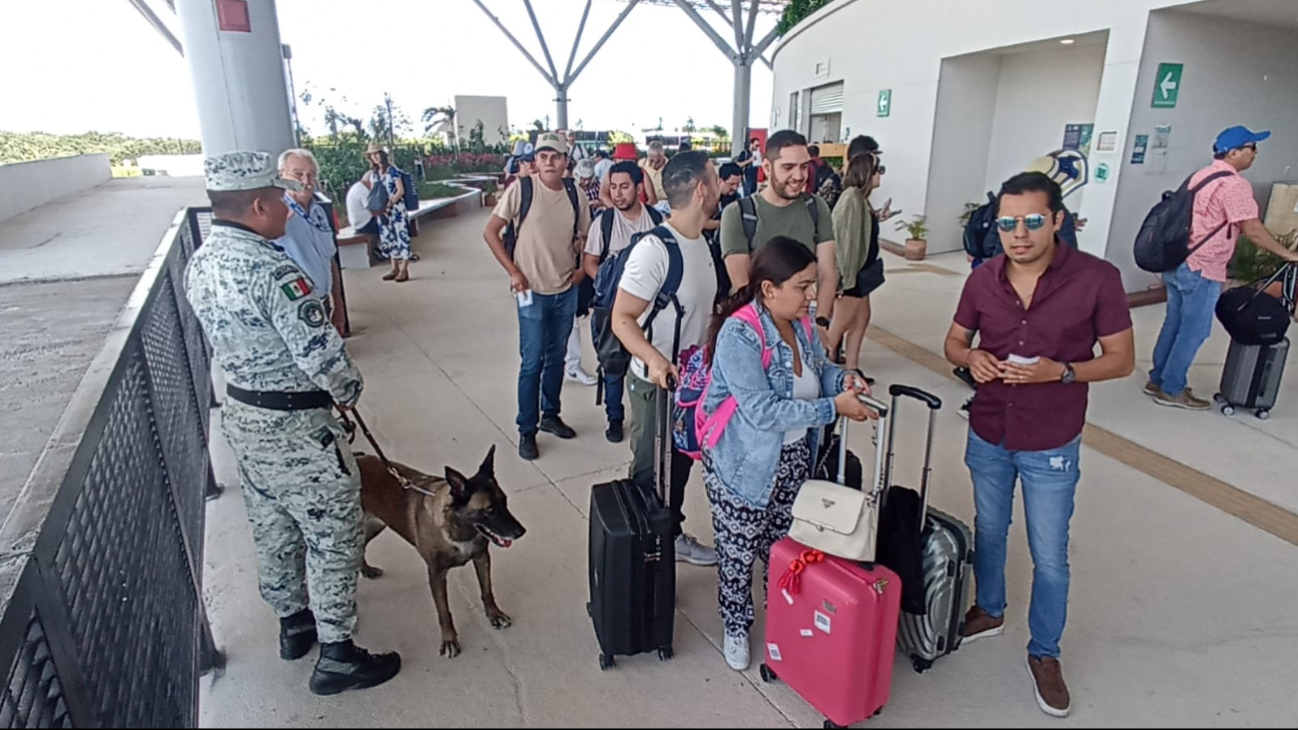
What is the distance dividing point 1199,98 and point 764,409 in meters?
7.93

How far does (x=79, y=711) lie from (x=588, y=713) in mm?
1402

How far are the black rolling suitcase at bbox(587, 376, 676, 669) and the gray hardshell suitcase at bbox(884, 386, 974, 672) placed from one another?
0.79m

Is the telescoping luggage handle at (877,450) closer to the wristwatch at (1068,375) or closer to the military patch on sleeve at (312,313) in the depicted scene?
the wristwatch at (1068,375)

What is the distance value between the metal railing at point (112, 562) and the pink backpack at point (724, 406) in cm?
167

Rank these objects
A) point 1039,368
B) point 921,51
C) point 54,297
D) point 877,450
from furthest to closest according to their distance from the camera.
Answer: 1. point 921,51
2. point 54,297
3. point 877,450
4. point 1039,368

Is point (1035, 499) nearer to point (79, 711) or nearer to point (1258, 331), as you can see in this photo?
point (79, 711)

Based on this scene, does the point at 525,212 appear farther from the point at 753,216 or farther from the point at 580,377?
the point at 580,377

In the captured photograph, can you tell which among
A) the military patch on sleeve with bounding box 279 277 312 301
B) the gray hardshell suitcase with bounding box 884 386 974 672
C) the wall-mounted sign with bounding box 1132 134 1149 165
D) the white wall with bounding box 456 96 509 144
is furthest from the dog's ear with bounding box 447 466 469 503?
the white wall with bounding box 456 96 509 144

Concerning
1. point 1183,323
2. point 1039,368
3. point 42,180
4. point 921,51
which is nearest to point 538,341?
point 1039,368

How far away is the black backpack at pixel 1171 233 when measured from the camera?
191 inches

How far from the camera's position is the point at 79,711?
1.43m

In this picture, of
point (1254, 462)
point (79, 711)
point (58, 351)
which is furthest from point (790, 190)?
point (58, 351)

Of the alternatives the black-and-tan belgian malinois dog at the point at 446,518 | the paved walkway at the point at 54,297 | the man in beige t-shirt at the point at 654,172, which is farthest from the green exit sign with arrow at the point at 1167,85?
the paved walkway at the point at 54,297

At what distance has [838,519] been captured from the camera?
7.02ft
